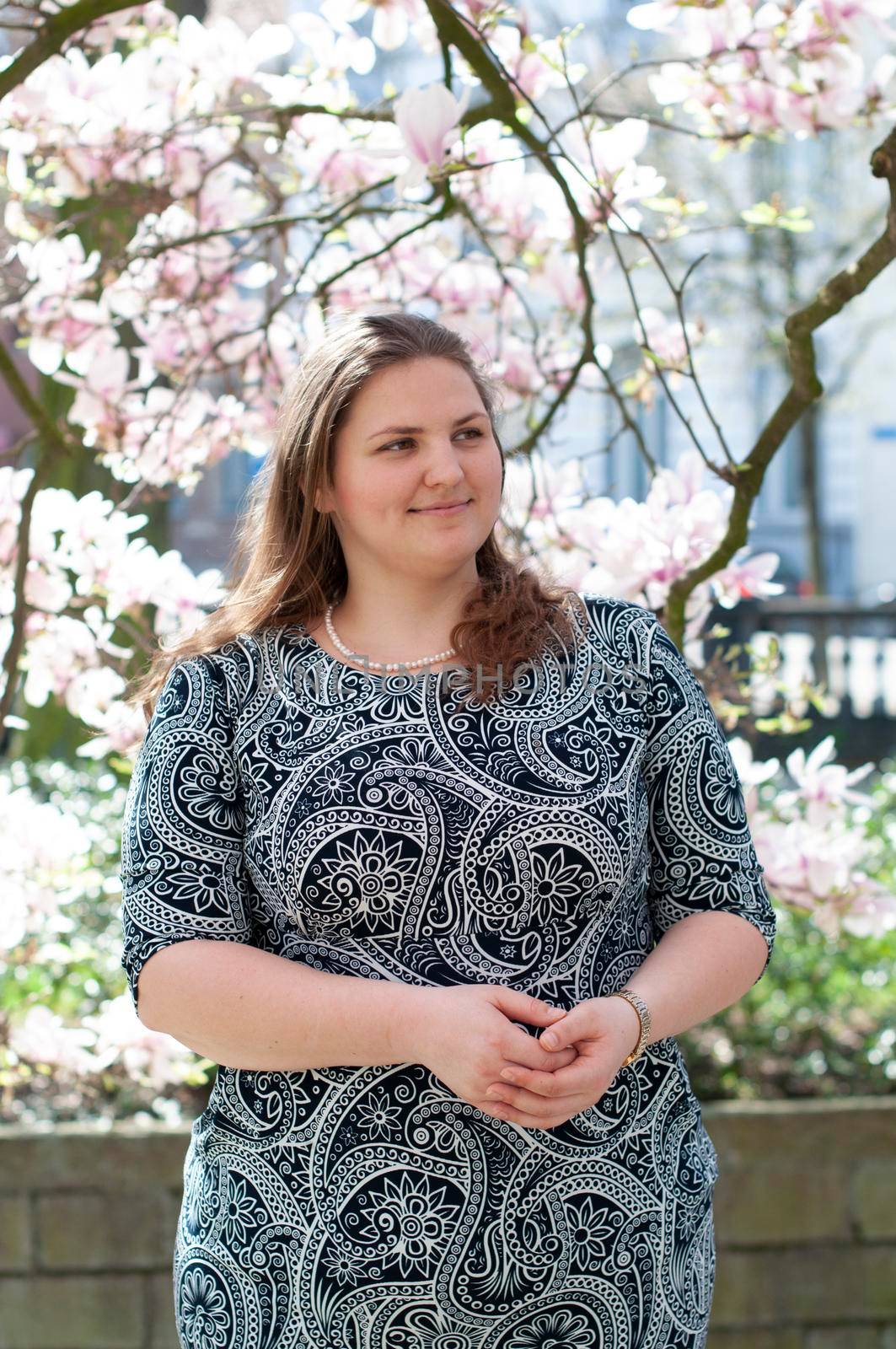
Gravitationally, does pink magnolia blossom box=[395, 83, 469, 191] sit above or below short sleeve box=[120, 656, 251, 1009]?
above

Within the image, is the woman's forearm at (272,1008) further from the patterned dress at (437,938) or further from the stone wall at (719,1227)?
the stone wall at (719,1227)

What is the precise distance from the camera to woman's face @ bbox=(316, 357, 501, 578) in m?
1.81

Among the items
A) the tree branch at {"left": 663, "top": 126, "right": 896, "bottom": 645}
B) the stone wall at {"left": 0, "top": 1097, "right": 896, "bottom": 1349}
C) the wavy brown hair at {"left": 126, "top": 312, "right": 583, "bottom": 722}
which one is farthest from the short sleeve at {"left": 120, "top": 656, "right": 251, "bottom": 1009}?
A: the stone wall at {"left": 0, "top": 1097, "right": 896, "bottom": 1349}

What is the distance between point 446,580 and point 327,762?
312mm

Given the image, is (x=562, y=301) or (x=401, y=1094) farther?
(x=562, y=301)

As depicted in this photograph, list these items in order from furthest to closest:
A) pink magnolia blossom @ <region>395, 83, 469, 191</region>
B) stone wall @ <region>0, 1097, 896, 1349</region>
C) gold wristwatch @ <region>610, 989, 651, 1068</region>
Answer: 1. stone wall @ <region>0, 1097, 896, 1349</region>
2. pink magnolia blossom @ <region>395, 83, 469, 191</region>
3. gold wristwatch @ <region>610, 989, 651, 1068</region>

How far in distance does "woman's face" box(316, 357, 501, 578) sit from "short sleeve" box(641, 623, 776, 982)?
302 mm

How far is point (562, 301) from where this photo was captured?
3.02m

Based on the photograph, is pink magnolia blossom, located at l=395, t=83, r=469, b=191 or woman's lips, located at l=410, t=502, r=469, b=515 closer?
woman's lips, located at l=410, t=502, r=469, b=515

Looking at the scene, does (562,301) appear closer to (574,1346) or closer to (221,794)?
(221,794)

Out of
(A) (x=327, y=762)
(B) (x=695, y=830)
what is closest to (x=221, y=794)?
(A) (x=327, y=762)

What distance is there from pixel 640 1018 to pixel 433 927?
250 millimetres

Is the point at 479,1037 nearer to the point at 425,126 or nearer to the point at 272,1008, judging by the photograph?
the point at 272,1008

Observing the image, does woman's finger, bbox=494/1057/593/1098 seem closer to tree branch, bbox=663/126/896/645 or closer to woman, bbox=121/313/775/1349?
woman, bbox=121/313/775/1349
